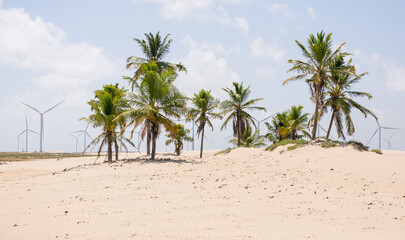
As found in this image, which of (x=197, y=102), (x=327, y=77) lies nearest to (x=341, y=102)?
(x=327, y=77)

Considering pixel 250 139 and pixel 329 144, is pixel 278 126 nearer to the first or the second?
pixel 250 139

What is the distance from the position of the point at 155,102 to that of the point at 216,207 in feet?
41.6

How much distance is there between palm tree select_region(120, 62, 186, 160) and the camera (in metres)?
18.2

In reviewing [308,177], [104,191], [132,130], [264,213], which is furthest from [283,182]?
[132,130]

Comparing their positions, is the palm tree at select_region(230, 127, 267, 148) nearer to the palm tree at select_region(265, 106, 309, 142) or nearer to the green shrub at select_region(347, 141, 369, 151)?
the palm tree at select_region(265, 106, 309, 142)

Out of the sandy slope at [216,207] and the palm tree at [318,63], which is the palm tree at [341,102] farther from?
the sandy slope at [216,207]

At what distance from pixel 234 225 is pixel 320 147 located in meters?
15.3

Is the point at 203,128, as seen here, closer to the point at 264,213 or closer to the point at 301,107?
the point at 301,107

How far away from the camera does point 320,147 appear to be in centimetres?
1936

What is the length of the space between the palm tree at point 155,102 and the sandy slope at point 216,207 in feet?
22.0

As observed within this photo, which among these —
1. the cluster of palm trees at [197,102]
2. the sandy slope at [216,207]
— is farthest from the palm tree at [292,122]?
the sandy slope at [216,207]

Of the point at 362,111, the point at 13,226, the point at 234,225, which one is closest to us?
the point at 234,225

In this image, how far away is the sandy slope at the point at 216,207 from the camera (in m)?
5.38

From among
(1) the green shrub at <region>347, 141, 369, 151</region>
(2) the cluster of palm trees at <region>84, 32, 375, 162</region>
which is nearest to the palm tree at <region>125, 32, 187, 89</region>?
(2) the cluster of palm trees at <region>84, 32, 375, 162</region>
